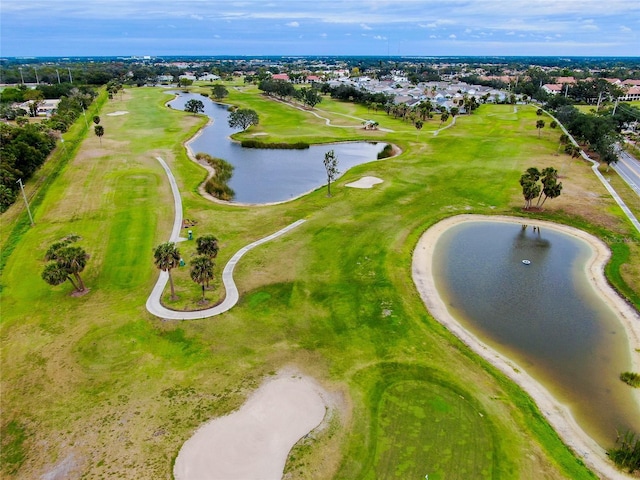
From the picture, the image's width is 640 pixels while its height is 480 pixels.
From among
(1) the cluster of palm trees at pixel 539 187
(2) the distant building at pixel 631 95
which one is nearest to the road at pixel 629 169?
(1) the cluster of palm trees at pixel 539 187

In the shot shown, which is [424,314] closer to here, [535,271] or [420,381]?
[420,381]

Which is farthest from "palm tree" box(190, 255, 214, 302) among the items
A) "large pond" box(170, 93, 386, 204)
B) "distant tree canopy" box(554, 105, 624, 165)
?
"distant tree canopy" box(554, 105, 624, 165)

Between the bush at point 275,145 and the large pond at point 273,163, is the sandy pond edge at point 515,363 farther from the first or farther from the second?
the bush at point 275,145

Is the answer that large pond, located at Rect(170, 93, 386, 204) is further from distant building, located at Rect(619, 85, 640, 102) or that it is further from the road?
distant building, located at Rect(619, 85, 640, 102)

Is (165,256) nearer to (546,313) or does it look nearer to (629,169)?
(546,313)

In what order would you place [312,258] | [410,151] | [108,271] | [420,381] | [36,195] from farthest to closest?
[410,151]
[36,195]
[312,258]
[108,271]
[420,381]

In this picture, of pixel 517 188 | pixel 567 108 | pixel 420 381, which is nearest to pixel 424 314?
pixel 420 381

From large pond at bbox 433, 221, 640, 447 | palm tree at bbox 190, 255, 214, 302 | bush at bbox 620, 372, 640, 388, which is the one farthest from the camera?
palm tree at bbox 190, 255, 214, 302
